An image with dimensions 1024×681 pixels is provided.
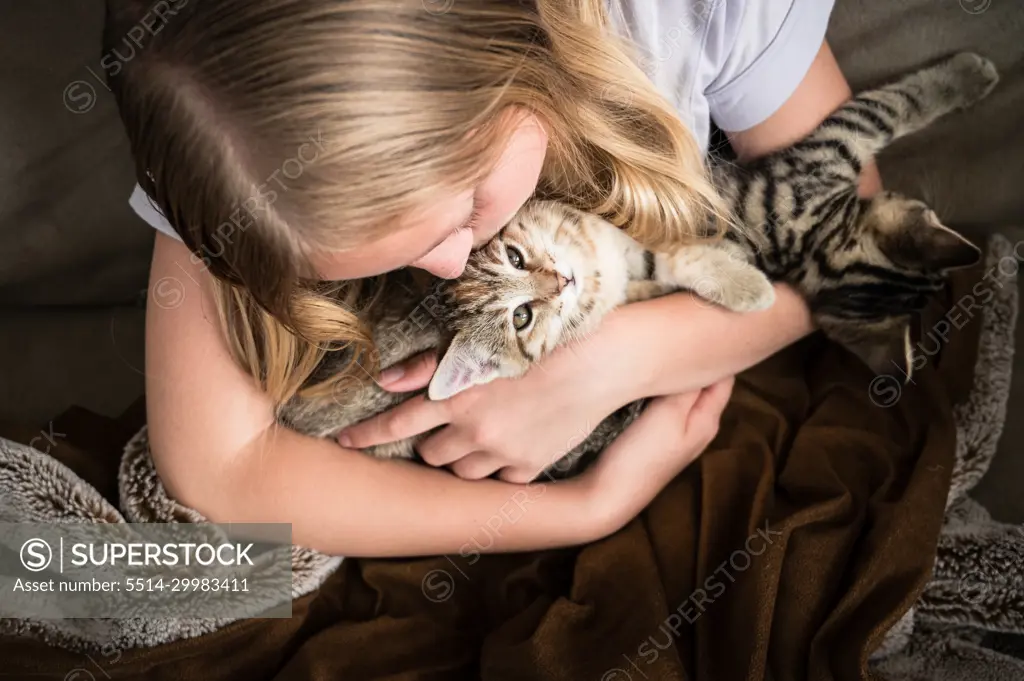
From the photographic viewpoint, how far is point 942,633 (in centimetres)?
103

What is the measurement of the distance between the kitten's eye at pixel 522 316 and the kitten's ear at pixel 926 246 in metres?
0.53

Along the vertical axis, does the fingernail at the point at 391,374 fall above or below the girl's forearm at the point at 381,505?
above

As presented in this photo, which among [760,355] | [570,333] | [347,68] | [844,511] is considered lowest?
[844,511]

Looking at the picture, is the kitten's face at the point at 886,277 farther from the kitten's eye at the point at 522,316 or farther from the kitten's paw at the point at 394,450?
the kitten's paw at the point at 394,450

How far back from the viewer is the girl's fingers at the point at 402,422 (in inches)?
42.0

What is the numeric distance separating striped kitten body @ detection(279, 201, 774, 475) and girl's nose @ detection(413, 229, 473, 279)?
0.71ft

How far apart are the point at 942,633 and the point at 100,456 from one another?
135 cm

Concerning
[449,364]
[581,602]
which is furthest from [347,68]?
[581,602]

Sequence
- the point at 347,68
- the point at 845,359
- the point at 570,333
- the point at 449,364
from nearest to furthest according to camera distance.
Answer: the point at 347,68
the point at 449,364
the point at 570,333
the point at 845,359

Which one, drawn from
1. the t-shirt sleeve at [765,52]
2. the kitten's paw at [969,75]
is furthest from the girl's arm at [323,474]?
the kitten's paw at [969,75]

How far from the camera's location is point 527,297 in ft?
3.61

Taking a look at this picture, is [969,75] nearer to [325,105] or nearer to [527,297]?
[527,297]

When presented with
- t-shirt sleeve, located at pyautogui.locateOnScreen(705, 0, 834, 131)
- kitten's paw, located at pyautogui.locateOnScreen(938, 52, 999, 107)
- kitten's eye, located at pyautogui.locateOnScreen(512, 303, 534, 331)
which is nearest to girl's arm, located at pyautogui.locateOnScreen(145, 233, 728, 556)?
kitten's eye, located at pyautogui.locateOnScreen(512, 303, 534, 331)

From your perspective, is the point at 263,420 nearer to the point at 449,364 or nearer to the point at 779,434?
the point at 449,364
